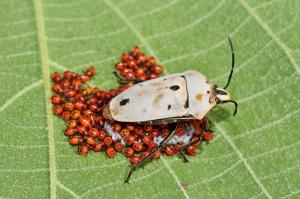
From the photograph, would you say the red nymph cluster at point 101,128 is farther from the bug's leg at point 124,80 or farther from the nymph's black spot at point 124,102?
the nymph's black spot at point 124,102

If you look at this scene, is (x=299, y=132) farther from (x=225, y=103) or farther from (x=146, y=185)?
(x=146, y=185)

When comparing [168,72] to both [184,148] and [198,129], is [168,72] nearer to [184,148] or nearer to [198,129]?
[198,129]

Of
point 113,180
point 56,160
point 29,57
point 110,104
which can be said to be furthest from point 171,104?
point 29,57

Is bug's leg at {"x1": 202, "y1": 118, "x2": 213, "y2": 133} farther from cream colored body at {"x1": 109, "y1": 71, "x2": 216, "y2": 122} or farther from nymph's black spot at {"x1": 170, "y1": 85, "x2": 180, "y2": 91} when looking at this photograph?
nymph's black spot at {"x1": 170, "y1": 85, "x2": 180, "y2": 91}

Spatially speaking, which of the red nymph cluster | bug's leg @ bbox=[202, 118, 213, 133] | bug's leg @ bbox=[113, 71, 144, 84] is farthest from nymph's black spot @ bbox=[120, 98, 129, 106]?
bug's leg @ bbox=[202, 118, 213, 133]

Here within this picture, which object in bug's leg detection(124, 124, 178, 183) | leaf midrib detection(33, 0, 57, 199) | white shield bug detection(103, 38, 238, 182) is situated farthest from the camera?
white shield bug detection(103, 38, 238, 182)

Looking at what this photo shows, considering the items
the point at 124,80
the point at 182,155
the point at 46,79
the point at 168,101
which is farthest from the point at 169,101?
the point at 46,79

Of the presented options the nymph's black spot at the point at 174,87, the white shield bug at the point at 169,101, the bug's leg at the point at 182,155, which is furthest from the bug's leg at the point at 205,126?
the nymph's black spot at the point at 174,87
